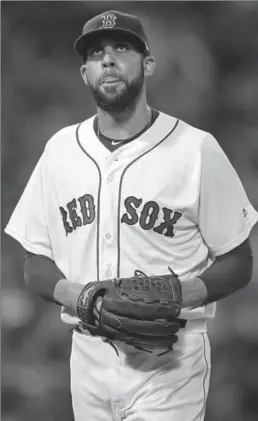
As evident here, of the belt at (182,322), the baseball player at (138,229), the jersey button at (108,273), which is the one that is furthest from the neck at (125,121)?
the belt at (182,322)

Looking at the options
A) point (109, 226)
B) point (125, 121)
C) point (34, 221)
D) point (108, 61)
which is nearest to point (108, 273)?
point (109, 226)

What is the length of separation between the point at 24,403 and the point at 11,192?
612mm

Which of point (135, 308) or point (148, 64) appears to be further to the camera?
point (148, 64)

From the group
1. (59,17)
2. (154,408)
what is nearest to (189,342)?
(154,408)

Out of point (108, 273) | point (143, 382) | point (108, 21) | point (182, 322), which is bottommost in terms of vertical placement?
point (143, 382)

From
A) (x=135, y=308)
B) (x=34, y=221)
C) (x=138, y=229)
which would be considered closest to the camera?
(x=135, y=308)

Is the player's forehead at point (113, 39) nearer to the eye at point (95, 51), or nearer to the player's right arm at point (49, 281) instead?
the eye at point (95, 51)

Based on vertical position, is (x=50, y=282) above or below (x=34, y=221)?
below

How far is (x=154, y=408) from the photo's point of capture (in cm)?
159

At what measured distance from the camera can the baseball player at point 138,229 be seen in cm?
161

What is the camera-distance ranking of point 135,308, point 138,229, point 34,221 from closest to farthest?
point 135,308
point 138,229
point 34,221

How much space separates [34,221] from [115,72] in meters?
0.40

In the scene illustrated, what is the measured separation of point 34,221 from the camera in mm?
1748

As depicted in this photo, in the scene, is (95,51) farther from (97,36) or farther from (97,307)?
(97,307)
